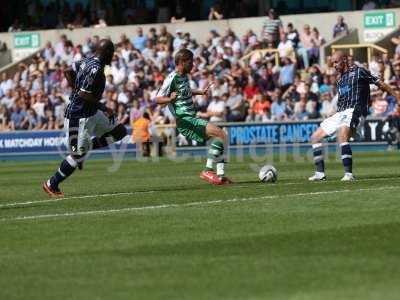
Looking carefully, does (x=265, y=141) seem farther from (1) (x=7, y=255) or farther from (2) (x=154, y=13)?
(1) (x=7, y=255)

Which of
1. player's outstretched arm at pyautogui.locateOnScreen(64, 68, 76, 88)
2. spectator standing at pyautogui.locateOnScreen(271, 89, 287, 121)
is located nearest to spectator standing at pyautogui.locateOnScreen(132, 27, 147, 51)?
spectator standing at pyautogui.locateOnScreen(271, 89, 287, 121)

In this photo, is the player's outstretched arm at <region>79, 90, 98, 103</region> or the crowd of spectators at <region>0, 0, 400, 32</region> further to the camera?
the crowd of spectators at <region>0, 0, 400, 32</region>

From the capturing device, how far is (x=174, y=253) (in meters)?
11.0

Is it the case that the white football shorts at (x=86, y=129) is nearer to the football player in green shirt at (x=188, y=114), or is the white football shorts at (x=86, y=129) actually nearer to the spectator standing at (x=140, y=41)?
the football player in green shirt at (x=188, y=114)

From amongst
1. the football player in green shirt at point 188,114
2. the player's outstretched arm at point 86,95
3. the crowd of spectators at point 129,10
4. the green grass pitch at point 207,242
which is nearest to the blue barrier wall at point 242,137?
the crowd of spectators at point 129,10

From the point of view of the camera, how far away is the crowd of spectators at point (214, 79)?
35000 millimetres

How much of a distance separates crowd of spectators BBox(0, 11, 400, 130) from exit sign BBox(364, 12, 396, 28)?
1.36 m

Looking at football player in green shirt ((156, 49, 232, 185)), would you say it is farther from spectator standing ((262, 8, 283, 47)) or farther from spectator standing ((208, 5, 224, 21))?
spectator standing ((208, 5, 224, 21))

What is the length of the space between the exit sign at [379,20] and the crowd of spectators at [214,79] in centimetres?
136

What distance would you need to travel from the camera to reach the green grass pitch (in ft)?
30.3

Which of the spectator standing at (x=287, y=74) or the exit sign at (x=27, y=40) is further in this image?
the exit sign at (x=27, y=40)

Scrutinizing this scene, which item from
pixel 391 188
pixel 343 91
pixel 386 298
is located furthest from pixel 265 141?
pixel 386 298

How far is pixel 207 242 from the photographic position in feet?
38.0

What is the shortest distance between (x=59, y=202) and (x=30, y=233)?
369 centimetres
